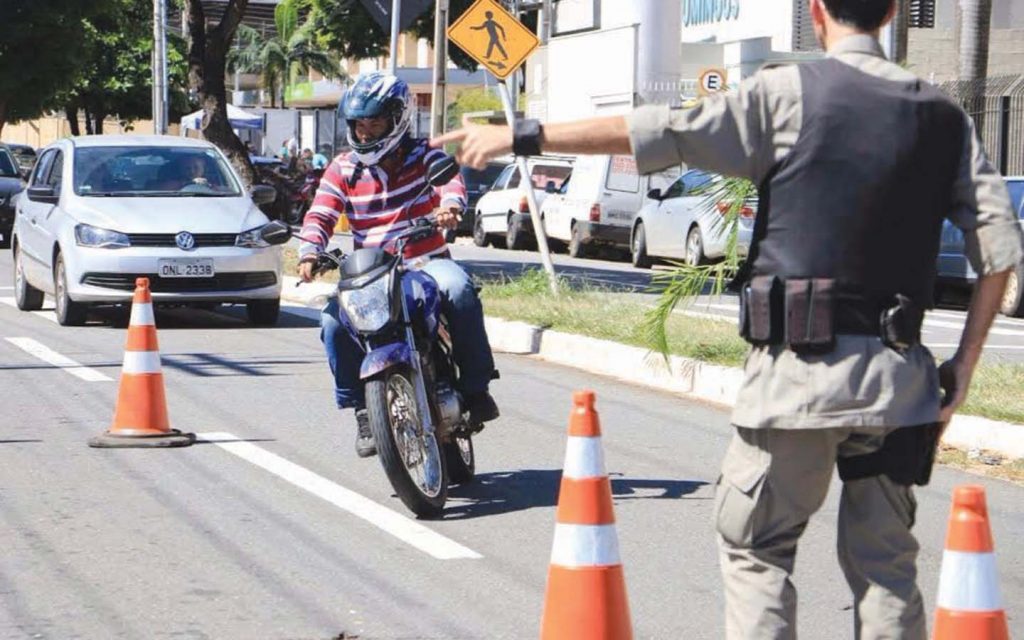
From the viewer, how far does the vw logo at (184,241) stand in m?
15.1

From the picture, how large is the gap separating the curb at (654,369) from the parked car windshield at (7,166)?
726 inches

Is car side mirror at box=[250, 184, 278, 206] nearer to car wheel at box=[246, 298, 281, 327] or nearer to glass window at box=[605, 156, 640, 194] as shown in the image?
car wheel at box=[246, 298, 281, 327]

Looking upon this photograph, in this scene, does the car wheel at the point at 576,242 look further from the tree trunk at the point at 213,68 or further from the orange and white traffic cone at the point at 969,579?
the orange and white traffic cone at the point at 969,579

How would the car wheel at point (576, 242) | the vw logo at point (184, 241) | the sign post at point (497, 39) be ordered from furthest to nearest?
the car wheel at point (576, 242), the sign post at point (497, 39), the vw logo at point (184, 241)

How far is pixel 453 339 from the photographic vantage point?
7.79 meters

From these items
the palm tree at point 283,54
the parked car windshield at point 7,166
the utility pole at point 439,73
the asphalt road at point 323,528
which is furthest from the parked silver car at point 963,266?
the palm tree at point 283,54

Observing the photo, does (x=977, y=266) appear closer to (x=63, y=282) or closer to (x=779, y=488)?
(x=779, y=488)

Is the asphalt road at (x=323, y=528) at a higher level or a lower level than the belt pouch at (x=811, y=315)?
lower

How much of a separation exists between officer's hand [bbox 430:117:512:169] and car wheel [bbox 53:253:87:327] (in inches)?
459

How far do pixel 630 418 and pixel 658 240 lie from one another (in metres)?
15.8

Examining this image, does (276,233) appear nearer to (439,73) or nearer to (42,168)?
(42,168)

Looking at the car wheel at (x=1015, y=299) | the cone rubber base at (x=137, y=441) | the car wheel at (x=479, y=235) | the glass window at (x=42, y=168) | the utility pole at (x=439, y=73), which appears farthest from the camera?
the car wheel at (x=479, y=235)

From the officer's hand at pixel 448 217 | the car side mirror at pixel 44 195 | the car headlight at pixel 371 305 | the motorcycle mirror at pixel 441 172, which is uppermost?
the motorcycle mirror at pixel 441 172

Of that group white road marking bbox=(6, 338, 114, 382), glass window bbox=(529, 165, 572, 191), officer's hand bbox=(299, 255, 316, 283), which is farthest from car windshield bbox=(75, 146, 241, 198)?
glass window bbox=(529, 165, 572, 191)
